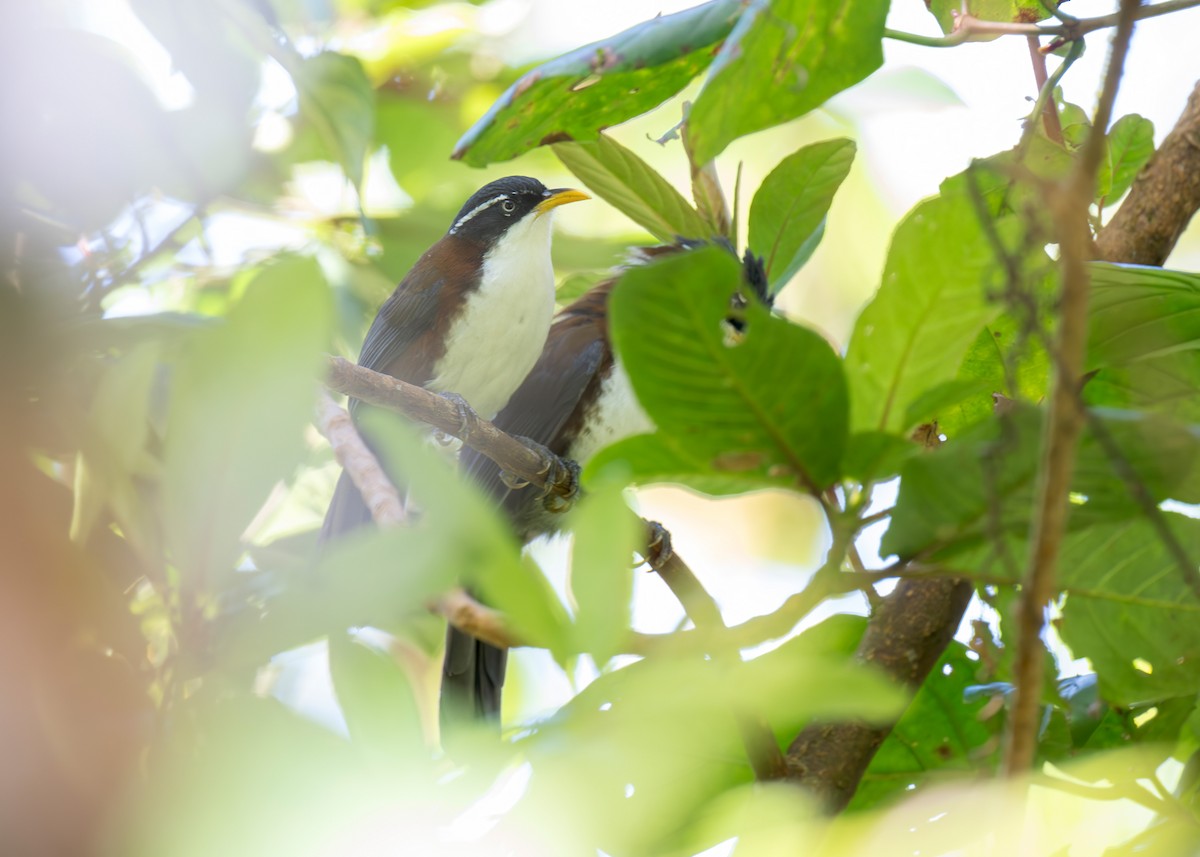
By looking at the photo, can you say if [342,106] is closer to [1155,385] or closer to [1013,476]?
[1155,385]

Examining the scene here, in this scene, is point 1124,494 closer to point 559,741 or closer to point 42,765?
point 559,741

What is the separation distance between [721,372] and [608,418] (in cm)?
260

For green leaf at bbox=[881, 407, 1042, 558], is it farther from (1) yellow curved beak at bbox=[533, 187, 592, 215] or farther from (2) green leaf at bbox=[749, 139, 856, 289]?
(1) yellow curved beak at bbox=[533, 187, 592, 215]

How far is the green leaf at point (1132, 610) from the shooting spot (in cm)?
124

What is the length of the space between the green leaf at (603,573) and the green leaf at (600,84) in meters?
0.63

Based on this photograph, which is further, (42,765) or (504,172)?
(504,172)

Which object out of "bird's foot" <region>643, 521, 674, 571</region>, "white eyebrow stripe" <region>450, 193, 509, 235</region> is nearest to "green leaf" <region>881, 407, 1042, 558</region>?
"bird's foot" <region>643, 521, 674, 571</region>

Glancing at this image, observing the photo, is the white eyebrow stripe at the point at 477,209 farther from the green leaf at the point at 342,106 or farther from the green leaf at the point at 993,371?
the green leaf at the point at 993,371

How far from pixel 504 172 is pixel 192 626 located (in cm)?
362

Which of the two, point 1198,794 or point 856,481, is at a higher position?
point 856,481

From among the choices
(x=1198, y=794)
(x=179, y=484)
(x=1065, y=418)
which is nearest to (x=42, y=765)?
(x=179, y=484)

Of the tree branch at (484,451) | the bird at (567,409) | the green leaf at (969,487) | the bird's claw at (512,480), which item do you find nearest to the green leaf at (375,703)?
the tree branch at (484,451)

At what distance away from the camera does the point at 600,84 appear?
1.44m

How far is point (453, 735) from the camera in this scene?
693 mm
